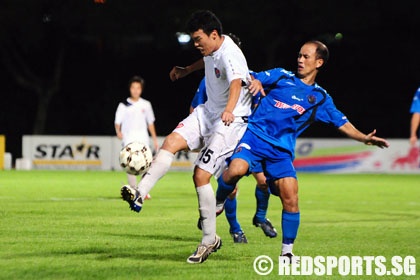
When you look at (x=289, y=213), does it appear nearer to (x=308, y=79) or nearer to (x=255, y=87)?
(x=255, y=87)

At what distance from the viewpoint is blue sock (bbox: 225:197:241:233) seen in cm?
1026

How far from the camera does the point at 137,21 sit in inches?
1710

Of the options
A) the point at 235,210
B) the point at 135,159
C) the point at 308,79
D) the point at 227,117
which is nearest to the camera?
the point at 227,117

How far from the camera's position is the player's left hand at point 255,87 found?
848 cm

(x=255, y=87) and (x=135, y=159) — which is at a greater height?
(x=255, y=87)

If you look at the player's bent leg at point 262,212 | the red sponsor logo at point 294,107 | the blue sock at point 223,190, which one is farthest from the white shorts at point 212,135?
the player's bent leg at point 262,212

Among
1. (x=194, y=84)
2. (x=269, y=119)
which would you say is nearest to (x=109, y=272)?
(x=269, y=119)

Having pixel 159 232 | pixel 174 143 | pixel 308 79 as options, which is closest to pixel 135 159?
pixel 159 232

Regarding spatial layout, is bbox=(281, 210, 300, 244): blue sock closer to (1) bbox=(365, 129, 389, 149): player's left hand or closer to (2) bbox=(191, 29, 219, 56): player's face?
(1) bbox=(365, 129, 389, 149): player's left hand

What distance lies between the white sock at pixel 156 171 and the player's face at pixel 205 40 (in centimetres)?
100

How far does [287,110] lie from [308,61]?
→ 20.0 inches

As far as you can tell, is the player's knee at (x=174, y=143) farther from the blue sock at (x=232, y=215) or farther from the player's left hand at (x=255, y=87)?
the blue sock at (x=232, y=215)

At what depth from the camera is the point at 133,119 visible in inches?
720

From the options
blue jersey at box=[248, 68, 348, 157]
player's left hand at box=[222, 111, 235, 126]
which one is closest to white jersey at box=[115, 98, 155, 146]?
blue jersey at box=[248, 68, 348, 157]
